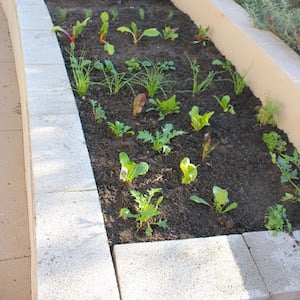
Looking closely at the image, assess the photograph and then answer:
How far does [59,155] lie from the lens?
6.64ft

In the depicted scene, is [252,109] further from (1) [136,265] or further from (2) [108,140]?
(1) [136,265]

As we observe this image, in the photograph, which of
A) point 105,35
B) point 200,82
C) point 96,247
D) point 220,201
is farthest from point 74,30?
point 96,247

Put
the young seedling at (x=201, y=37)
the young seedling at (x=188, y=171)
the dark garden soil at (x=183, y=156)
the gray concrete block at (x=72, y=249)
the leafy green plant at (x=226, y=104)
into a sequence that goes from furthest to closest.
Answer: the young seedling at (x=201, y=37) < the leafy green plant at (x=226, y=104) < the young seedling at (x=188, y=171) < the dark garden soil at (x=183, y=156) < the gray concrete block at (x=72, y=249)

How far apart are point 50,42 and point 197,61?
1.03 m

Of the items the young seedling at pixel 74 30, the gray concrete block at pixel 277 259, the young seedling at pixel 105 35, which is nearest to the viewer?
the gray concrete block at pixel 277 259

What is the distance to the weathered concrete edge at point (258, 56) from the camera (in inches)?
91.5

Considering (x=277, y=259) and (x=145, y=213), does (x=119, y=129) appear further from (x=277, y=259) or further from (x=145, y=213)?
(x=277, y=259)

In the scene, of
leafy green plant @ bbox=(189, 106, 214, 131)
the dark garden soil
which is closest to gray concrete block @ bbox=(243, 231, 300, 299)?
the dark garden soil

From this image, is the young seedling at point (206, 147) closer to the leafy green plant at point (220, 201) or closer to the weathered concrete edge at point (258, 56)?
the leafy green plant at point (220, 201)

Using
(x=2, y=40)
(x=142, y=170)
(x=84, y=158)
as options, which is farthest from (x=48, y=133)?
(x=2, y=40)

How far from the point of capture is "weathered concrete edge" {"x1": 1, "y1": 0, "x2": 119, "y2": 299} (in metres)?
1.50

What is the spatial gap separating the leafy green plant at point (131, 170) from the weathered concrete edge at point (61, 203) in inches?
5.5

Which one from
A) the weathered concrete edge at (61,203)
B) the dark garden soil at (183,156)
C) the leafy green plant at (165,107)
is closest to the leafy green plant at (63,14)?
the dark garden soil at (183,156)

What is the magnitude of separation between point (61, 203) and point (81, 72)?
1030 mm
